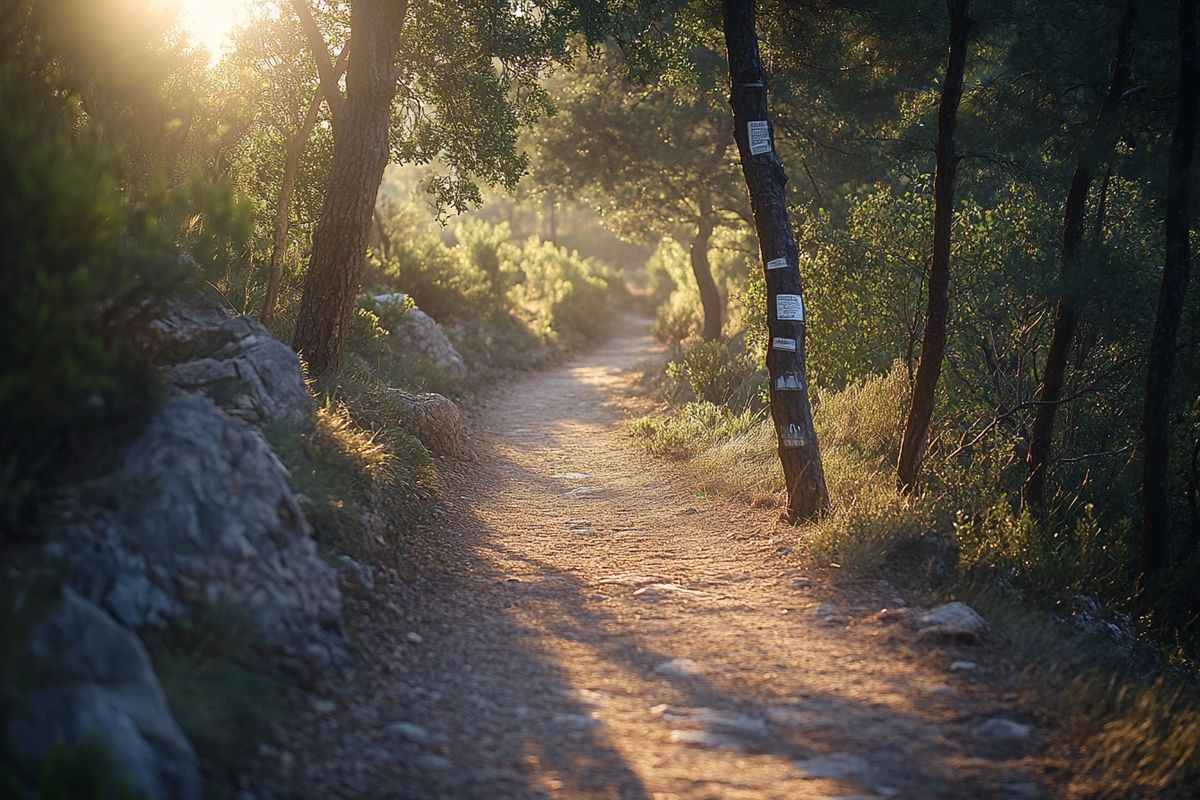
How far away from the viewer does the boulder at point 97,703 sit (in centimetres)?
305

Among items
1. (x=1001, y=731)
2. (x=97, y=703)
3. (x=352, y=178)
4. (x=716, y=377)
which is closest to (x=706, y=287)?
(x=716, y=377)

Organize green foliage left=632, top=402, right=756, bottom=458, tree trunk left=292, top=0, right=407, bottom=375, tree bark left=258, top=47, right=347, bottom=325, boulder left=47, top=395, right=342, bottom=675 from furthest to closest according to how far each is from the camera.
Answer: green foliage left=632, top=402, right=756, bottom=458 → tree bark left=258, top=47, right=347, bottom=325 → tree trunk left=292, top=0, right=407, bottom=375 → boulder left=47, top=395, right=342, bottom=675

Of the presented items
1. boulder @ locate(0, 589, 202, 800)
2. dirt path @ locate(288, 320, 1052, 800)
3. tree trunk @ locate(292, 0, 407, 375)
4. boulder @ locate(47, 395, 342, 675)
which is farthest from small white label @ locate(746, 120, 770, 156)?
boulder @ locate(0, 589, 202, 800)

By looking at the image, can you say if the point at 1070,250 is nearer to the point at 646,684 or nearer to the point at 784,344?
the point at 784,344

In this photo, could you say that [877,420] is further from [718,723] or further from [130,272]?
[130,272]

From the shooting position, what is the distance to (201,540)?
4305 millimetres

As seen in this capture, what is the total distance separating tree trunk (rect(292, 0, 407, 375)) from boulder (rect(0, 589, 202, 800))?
18.6 ft

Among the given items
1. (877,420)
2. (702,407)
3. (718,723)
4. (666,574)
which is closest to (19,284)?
(718,723)

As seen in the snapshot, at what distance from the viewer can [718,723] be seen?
175 inches

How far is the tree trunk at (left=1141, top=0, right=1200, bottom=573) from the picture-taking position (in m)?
7.02

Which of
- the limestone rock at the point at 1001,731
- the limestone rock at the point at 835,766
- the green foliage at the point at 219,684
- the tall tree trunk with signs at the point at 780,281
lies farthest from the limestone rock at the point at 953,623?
the green foliage at the point at 219,684

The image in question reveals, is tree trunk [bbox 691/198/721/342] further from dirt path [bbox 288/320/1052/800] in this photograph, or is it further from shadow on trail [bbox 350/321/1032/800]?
shadow on trail [bbox 350/321/1032/800]

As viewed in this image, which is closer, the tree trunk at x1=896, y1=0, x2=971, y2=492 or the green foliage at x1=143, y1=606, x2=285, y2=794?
the green foliage at x1=143, y1=606, x2=285, y2=794

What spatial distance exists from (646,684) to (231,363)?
11.2 ft
